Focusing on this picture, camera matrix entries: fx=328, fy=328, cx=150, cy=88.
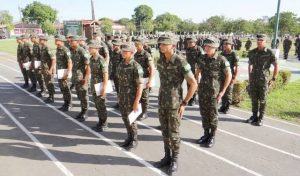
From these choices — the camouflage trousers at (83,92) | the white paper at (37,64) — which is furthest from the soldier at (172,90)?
the white paper at (37,64)

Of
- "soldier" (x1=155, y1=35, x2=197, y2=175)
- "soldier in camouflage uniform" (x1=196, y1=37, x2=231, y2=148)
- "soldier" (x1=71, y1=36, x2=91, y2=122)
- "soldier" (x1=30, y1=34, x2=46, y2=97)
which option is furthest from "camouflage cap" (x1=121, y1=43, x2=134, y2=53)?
"soldier" (x1=30, y1=34, x2=46, y2=97)

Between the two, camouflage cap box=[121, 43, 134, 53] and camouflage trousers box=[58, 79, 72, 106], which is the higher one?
camouflage cap box=[121, 43, 134, 53]

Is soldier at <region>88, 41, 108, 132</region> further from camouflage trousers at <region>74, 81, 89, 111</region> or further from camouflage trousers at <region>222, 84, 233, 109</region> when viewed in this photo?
camouflage trousers at <region>222, 84, 233, 109</region>

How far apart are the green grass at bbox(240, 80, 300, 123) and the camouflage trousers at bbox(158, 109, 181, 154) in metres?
4.70

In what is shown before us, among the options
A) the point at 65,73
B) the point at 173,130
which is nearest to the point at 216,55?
the point at 173,130

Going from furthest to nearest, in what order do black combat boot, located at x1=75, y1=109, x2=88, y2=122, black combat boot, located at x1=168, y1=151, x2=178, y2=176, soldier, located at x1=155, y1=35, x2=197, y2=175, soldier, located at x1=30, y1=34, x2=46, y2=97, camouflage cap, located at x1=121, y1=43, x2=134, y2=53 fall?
soldier, located at x1=30, y1=34, x2=46, y2=97
black combat boot, located at x1=75, y1=109, x2=88, y2=122
camouflage cap, located at x1=121, y1=43, x2=134, y2=53
black combat boot, located at x1=168, y1=151, x2=178, y2=176
soldier, located at x1=155, y1=35, x2=197, y2=175

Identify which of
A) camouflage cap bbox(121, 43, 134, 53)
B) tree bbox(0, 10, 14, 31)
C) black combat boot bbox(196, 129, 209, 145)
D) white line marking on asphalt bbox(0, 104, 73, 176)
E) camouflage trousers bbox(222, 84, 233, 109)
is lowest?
white line marking on asphalt bbox(0, 104, 73, 176)

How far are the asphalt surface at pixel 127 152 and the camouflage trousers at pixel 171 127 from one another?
19.8 inches

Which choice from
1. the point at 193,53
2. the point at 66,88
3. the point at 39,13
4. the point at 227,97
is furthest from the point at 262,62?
the point at 39,13

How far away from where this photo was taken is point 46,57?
986 centimetres

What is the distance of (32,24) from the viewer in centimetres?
11700

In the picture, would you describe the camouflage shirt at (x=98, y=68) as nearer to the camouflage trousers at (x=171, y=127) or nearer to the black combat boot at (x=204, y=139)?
the camouflage trousers at (x=171, y=127)

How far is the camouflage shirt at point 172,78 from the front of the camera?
5168 millimetres

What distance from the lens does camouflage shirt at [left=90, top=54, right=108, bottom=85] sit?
721 centimetres
